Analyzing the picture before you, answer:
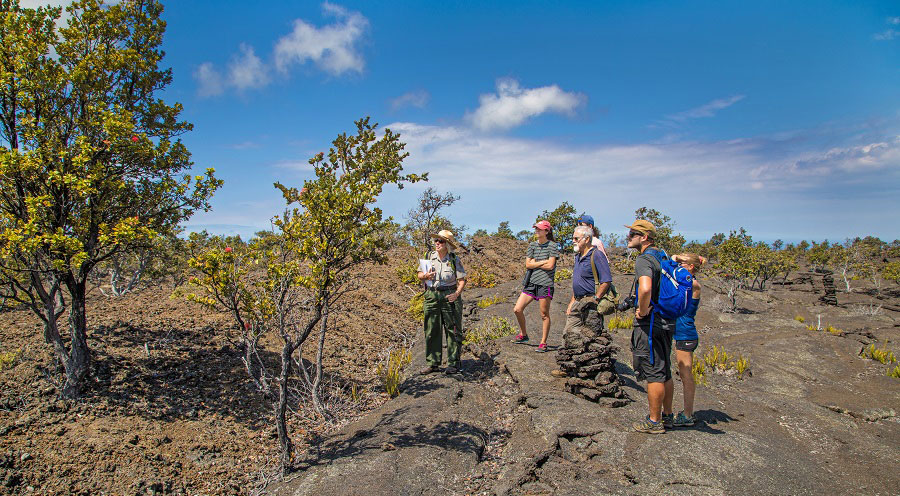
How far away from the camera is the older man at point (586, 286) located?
5543 mm

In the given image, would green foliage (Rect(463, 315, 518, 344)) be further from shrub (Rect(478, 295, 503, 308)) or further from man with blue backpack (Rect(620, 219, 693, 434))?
man with blue backpack (Rect(620, 219, 693, 434))

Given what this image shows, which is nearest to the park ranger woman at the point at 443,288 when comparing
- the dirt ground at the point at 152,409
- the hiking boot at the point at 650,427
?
the dirt ground at the point at 152,409

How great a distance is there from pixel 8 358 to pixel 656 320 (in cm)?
791

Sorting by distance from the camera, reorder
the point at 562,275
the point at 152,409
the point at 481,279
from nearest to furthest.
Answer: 1. the point at 152,409
2. the point at 481,279
3. the point at 562,275

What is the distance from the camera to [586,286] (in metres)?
5.87

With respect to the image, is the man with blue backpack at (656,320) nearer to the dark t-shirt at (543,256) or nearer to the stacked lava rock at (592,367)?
the stacked lava rock at (592,367)

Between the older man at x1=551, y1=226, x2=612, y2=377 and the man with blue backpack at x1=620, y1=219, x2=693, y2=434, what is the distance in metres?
1.12

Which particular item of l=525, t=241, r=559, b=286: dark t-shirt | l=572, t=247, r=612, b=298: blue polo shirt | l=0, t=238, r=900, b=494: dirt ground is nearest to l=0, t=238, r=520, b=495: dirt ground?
l=0, t=238, r=900, b=494: dirt ground

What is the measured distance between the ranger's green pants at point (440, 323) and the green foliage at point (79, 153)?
3222 mm

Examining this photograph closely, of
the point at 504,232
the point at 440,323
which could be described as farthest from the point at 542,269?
the point at 504,232

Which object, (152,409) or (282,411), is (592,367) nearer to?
(282,411)

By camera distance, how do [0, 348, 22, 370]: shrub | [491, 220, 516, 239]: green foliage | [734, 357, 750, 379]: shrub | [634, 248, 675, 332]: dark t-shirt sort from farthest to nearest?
[491, 220, 516, 239]: green foliage, [734, 357, 750, 379]: shrub, [0, 348, 22, 370]: shrub, [634, 248, 675, 332]: dark t-shirt

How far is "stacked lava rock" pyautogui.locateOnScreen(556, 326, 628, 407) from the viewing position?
5.16 meters

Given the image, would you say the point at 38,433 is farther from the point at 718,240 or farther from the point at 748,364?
the point at 718,240
